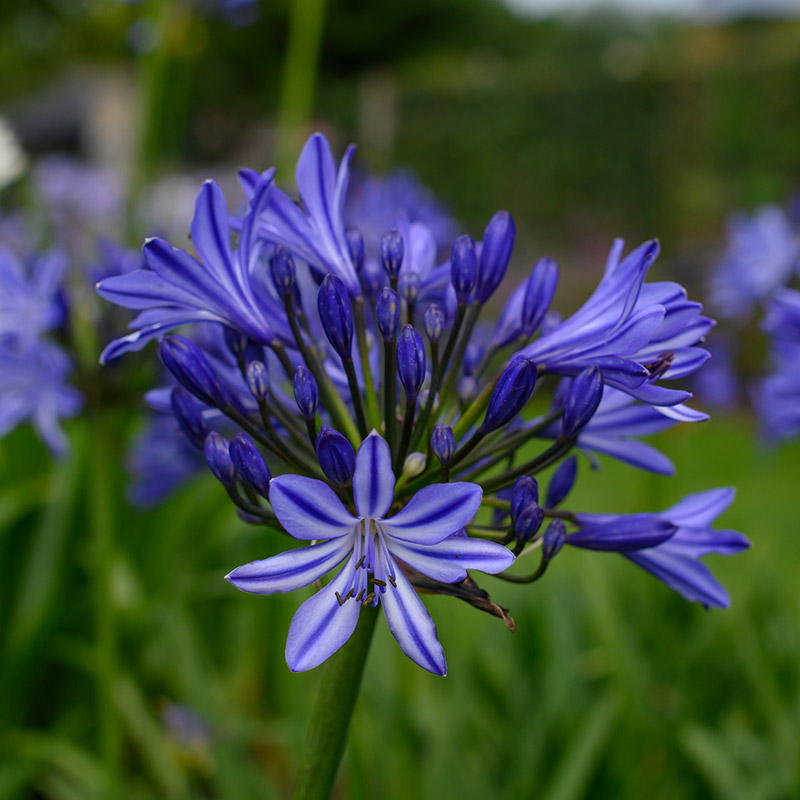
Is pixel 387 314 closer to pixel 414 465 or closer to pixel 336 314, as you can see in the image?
pixel 336 314

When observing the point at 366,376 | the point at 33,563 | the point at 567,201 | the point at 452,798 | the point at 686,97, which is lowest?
the point at 452,798

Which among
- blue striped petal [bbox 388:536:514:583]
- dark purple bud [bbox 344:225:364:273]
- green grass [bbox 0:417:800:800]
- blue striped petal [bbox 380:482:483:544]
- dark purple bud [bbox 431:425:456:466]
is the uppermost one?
dark purple bud [bbox 344:225:364:273]

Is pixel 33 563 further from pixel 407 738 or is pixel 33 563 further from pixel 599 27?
pixel 599 27

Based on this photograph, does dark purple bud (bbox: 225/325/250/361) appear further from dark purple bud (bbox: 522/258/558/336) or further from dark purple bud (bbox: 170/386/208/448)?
dark purple bud (bbox: 522/258/558/336)

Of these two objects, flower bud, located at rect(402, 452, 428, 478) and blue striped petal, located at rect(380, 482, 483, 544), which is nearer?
blue striped petal, located at rect(380, 482, 483, 544)

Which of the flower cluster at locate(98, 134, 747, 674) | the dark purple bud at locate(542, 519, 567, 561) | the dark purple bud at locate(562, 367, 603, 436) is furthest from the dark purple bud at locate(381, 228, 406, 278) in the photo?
the dark purple bud at locate(542, 519, 567, 561)

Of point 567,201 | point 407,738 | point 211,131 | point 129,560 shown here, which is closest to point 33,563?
point 129,560

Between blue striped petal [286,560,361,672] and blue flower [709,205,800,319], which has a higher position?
blue flower [709,205,800,319]
